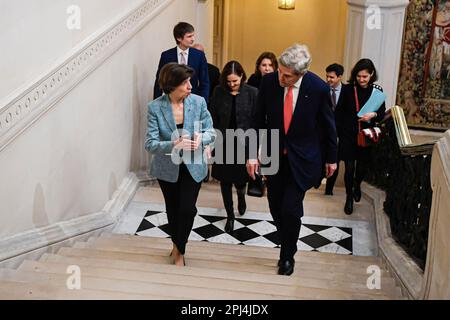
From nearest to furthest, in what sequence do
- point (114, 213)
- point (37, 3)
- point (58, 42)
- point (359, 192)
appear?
1. point (37, 3)
2. point (58, 42)
3. point (114, 213)
4. point (359, 192)

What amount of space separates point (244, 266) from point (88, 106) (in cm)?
190

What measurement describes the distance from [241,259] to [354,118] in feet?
6.85

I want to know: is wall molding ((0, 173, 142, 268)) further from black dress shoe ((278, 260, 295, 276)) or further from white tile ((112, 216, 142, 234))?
black dress shoe ((278, 260, 295, 276))

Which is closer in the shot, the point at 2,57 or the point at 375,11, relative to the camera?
the point at 2,57

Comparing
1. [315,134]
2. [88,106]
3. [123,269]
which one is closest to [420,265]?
[315,134]

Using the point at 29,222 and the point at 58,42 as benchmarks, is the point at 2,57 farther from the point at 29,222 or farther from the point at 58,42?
the point at 29,222

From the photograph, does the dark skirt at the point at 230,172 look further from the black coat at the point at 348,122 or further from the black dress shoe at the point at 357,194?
the black dress shoe at the point at 357,194

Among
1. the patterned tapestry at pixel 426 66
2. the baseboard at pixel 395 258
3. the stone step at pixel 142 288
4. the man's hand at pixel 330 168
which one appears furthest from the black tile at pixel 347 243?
the patterned tapestry at pixel 426 66

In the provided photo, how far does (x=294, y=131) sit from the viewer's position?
5.04m

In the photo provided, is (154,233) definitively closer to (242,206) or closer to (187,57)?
(242,206)

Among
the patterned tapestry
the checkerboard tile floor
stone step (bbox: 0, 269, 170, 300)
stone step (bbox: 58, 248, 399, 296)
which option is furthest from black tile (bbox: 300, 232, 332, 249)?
the patterned tapestry

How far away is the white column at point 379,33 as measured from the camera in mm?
9578

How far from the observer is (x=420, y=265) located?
511 cm

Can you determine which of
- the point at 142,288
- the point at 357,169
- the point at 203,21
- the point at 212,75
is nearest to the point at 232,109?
the point at 357,169
